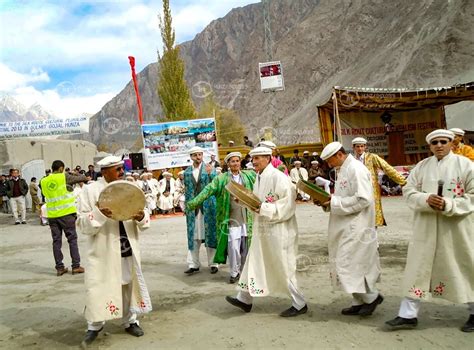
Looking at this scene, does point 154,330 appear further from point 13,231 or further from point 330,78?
point 330,78

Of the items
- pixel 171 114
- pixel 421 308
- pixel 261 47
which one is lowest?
pixel 421 308

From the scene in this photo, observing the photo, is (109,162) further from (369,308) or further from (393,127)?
(393,127)

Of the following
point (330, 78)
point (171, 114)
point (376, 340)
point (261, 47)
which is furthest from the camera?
point (261, 47)

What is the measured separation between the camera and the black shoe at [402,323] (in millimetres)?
4211

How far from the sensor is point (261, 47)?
281ft

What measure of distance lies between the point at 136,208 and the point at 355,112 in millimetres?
13749

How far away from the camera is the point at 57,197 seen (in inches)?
310

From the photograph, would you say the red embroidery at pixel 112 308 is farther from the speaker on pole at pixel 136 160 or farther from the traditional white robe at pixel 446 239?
the speaker on pole at pixel 136 160

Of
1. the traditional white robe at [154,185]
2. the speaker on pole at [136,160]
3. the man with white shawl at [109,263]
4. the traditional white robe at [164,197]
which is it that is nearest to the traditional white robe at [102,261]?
the man with white shawl at [109,263]

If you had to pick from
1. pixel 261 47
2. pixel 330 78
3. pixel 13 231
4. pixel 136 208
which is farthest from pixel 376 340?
pixel 261 47

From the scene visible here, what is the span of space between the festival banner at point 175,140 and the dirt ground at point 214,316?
893cm

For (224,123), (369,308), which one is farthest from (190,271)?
(224,123)

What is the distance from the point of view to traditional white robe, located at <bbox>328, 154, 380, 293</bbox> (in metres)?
4.51

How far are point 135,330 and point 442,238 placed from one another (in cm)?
306
